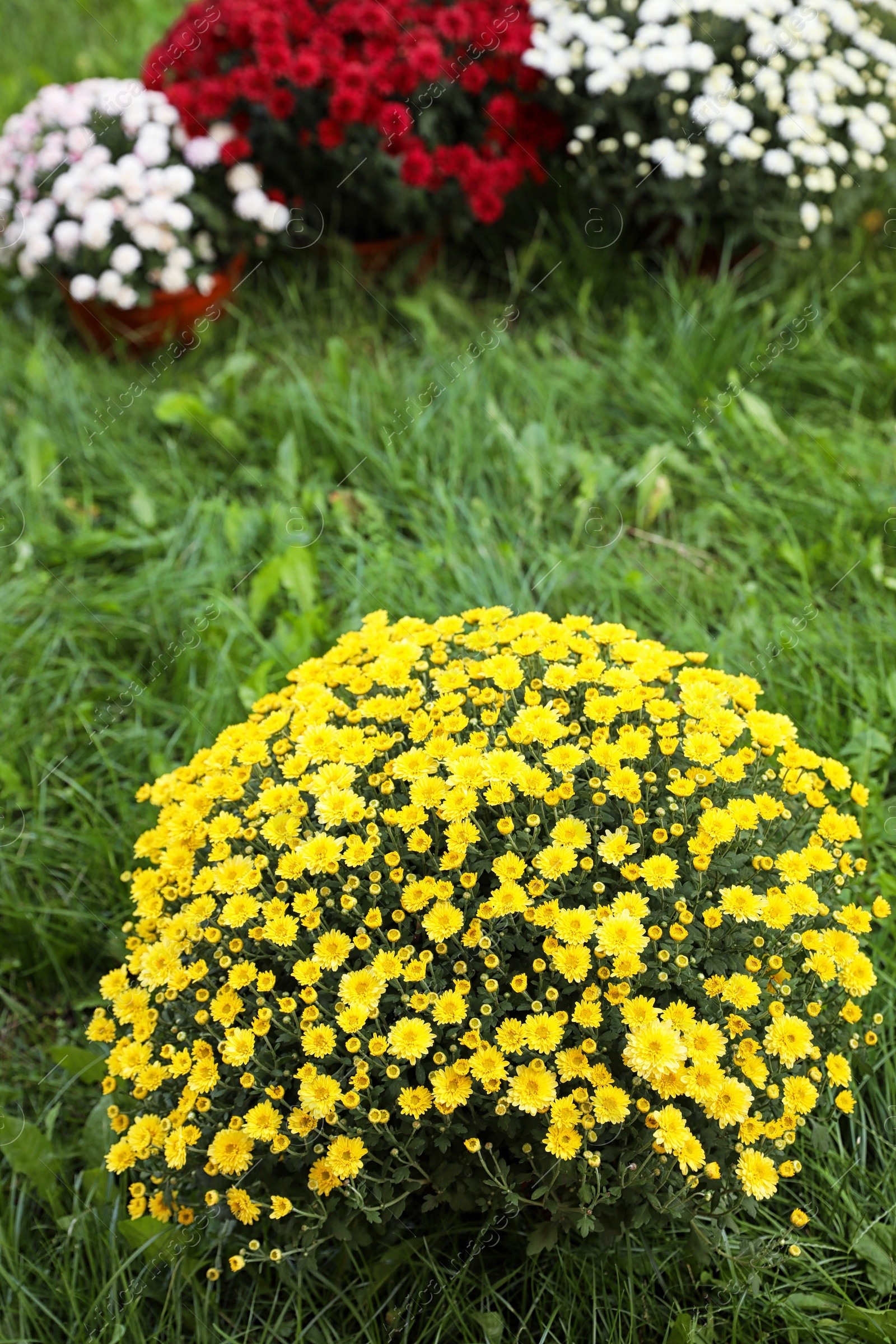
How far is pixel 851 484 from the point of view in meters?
3.06

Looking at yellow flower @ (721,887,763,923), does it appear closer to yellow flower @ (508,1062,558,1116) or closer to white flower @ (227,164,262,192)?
yellow flower @ (508,1062,558,1116)

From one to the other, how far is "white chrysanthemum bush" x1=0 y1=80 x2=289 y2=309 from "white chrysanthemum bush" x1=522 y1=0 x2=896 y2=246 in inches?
47.4

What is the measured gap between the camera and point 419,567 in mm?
2887

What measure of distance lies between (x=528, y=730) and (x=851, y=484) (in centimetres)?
188

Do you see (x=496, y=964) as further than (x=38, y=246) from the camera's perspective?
No

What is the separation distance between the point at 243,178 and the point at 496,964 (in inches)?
129

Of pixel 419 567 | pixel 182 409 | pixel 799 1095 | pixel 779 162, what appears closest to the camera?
pixel 799 1095

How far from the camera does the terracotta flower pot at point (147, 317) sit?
389 cm

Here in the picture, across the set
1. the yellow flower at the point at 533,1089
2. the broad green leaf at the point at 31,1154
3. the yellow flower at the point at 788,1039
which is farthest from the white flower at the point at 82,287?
the yellow flower at the point at 788,1039

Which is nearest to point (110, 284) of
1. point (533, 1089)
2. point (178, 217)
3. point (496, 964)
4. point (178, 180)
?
point (178, 217)

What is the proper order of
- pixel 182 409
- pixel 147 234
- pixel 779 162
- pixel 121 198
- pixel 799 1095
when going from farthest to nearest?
pixel 121 198
pixel 147 234
pixel 779 162
pixel 182 409
pixel 799 1095

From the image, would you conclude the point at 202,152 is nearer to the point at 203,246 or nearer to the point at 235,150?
the point at 235,150

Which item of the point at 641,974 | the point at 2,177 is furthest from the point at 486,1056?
the point at 2,177

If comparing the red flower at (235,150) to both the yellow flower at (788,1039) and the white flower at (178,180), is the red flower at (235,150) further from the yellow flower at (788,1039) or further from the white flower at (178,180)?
the yellow flower at (788,1039)
